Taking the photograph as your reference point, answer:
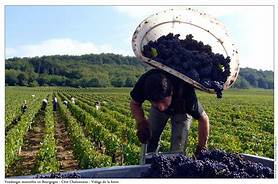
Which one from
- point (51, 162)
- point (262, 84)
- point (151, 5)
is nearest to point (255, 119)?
point (262, 84)

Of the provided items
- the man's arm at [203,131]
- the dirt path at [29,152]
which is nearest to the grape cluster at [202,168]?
the man's arm at [203,131]

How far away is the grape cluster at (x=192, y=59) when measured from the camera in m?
2.55

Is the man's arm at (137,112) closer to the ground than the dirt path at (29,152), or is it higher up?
higher up

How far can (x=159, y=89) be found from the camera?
92.9 inches

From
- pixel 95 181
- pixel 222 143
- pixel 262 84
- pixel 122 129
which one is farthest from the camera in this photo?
pixel 262 84

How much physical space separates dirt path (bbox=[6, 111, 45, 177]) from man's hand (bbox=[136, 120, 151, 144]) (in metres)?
3.39

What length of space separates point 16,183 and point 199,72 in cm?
112

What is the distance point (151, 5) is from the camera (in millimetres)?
3027

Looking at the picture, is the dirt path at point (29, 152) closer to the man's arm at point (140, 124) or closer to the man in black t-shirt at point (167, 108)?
the man in black t-shirt at point (167, 108)

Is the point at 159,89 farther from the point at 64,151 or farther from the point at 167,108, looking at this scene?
the point at 64,151

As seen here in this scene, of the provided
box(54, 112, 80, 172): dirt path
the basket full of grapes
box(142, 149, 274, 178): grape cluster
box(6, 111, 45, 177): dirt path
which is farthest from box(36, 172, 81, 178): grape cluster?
box(54, 112, 80, 172): dirt path

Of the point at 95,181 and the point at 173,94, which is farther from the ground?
the point at 173,94

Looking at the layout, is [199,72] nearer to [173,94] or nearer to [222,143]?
[173,94]

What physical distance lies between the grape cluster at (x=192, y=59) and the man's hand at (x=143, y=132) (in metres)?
0.36
